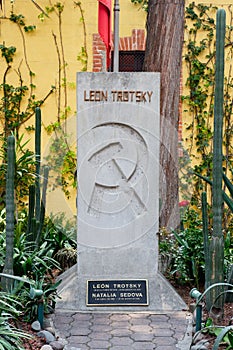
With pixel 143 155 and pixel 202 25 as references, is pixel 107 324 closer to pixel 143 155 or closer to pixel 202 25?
pixel 143 155

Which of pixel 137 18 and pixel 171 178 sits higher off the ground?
pixel 137 18

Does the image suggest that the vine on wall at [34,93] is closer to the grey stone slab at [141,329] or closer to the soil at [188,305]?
the soil at [188,305]

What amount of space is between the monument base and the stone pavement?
6 centimetres

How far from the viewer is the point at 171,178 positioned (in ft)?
22.2

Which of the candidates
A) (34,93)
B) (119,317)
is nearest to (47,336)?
(119,317)

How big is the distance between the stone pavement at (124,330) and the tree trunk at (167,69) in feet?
6.24

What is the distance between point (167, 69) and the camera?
6.75 metres

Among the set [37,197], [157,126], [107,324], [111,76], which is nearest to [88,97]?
[111,76]

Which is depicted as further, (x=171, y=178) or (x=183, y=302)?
(x=171, y=178)

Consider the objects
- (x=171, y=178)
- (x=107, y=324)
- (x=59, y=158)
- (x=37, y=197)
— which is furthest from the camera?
(x=59, y=158)

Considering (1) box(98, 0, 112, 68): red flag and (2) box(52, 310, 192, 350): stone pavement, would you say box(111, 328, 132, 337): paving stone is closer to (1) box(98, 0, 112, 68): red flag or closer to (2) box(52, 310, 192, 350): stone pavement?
(2) box(52, 310, 192, 350): stone pavement

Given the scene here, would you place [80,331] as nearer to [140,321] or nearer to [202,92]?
[140,321]

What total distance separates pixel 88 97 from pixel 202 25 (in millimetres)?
4008

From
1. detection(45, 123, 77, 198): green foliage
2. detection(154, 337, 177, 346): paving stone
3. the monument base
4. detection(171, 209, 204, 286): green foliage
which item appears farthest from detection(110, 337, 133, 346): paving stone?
detection(45, 123, 77, 198): green foliage
